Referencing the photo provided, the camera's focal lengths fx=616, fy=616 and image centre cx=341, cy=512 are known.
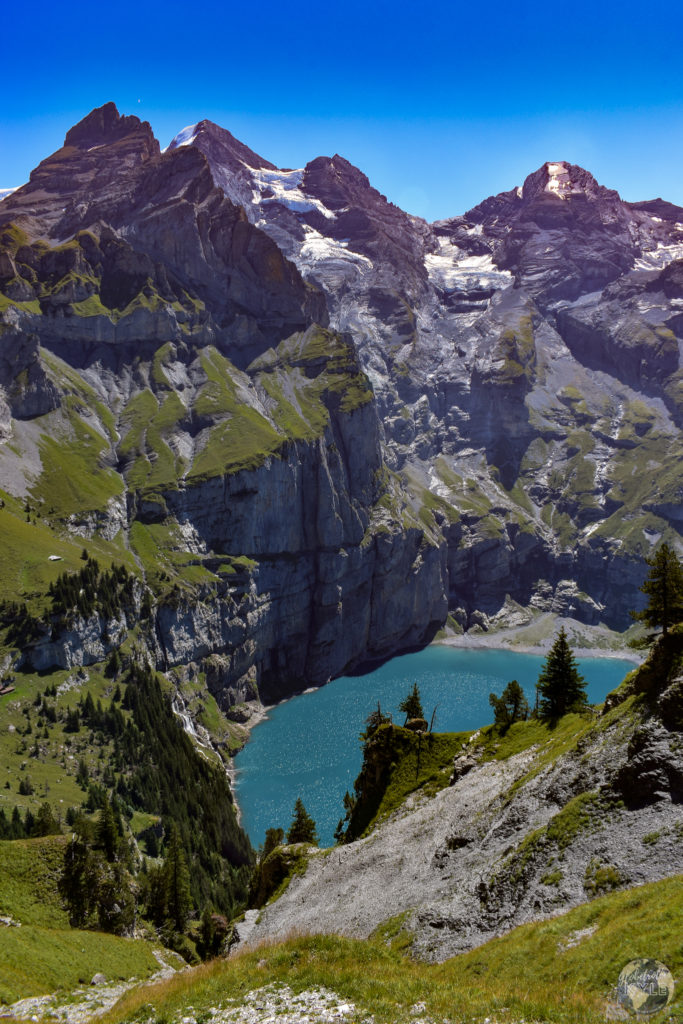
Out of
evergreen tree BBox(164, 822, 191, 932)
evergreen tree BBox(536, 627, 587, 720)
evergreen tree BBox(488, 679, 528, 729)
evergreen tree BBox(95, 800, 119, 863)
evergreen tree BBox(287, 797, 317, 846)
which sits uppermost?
evergreen tree BBox(536, 627, 587, 720)

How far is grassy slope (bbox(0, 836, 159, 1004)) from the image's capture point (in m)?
34.1

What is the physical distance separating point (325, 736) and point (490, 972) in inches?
5256

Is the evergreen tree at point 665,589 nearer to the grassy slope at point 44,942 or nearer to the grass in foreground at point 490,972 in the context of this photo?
the grass in foreground at point 490,972

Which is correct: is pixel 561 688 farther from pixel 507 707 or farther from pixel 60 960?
pixel 60 960

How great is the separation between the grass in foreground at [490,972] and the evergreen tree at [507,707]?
26.1 metres

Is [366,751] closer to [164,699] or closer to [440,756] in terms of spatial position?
[440,756]

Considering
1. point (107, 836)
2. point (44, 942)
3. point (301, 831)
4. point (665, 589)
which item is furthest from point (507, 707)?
point (44, 942)

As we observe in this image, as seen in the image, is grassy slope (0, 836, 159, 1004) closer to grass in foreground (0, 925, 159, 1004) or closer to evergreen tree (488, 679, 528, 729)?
grass in foreground (0, 925, 159, 1004)

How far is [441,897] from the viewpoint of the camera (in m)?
32.4

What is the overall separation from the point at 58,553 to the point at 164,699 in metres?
44.0

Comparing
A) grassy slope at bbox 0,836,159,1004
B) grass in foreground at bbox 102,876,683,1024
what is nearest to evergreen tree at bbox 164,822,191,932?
grassy slope at bbox 0,836,159,1004

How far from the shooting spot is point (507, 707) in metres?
60.0

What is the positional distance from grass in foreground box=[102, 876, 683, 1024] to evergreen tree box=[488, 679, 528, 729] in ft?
85.5

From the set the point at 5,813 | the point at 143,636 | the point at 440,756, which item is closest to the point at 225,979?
the point at 440,756
